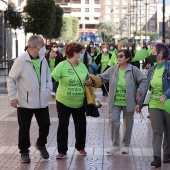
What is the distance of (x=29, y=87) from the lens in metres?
8.84

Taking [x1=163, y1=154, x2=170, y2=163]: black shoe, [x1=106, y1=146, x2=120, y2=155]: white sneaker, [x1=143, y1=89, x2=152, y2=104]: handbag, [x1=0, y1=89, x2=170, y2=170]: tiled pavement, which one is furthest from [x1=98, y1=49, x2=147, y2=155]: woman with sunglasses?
[x1=163, y1=154, x2=170, y2=163]: black shoe

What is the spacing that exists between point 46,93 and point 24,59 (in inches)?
22.0

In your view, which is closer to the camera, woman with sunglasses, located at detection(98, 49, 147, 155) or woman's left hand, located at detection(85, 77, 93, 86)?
woman's left hand, located at detection(85, 77, 93, 86)

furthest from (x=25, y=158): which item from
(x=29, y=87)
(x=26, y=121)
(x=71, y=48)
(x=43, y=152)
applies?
(x=71, y=48)

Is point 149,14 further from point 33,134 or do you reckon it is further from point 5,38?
point 33,134

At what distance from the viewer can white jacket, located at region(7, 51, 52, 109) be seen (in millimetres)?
8820

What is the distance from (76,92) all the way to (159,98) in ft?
3.96

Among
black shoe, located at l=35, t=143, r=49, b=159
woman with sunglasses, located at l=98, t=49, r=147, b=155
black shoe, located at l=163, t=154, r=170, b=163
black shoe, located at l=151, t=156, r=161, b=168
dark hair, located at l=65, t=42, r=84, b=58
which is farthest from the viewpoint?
woman with sunglasses, located at l=98, t=49, r=147, b=155

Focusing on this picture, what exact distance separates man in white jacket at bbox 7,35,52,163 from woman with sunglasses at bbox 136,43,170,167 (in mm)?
1355

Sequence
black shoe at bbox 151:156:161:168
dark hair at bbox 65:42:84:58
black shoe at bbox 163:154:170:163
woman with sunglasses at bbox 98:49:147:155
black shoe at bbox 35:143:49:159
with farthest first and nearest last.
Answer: woman with sunglasses at bbox 98:49:147:155 < dark hair at bbox 65:42:84:58 < black shoe at bbox 35:143:49:159 < black shoe at bbox 163:154:170:163 < black shoe at bbox 151:156:161:168

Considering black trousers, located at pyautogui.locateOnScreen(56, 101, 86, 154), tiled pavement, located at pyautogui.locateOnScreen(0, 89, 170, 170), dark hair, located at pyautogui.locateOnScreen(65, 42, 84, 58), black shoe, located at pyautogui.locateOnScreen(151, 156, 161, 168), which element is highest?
dark hair, located at pyautogui.locateOnScreen(65, 42, 84, 58)

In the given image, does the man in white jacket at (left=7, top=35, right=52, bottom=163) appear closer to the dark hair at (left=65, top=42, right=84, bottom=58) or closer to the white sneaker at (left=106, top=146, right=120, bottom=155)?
the dark hair at (left=65, top=42, right=84, bottom=58)

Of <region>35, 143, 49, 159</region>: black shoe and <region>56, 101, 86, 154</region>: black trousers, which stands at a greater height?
<region>56, 101, 86, 154</region>: black trousers

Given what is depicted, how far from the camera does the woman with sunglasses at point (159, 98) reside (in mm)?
8750
